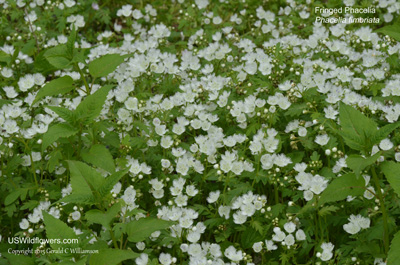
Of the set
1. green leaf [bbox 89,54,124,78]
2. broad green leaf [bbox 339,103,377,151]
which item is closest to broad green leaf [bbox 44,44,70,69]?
green leaf [bbox 89,54,124,78]

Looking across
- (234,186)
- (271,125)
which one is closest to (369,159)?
(234,186)

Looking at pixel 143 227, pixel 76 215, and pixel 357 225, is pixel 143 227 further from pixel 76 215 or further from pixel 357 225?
pixel 357 225

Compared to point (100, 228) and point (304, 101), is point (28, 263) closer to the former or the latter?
point (100, 228)

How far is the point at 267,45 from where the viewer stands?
5.77 metres

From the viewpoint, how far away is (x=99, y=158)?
407cm

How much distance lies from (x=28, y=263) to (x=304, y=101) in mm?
2761

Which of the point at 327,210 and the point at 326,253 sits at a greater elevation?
the point at 327,210

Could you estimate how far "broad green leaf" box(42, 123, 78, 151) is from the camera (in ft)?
12.8

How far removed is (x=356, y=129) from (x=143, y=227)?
1.59m

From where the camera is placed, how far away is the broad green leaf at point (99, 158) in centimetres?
402

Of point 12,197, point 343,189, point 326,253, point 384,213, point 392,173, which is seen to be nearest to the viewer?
point 392,173

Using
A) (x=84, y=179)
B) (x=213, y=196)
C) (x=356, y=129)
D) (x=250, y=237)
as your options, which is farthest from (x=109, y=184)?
(x=356, y=129)

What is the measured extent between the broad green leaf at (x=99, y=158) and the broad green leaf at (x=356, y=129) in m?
1.74

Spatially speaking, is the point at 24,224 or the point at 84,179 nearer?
the point at 84,179
